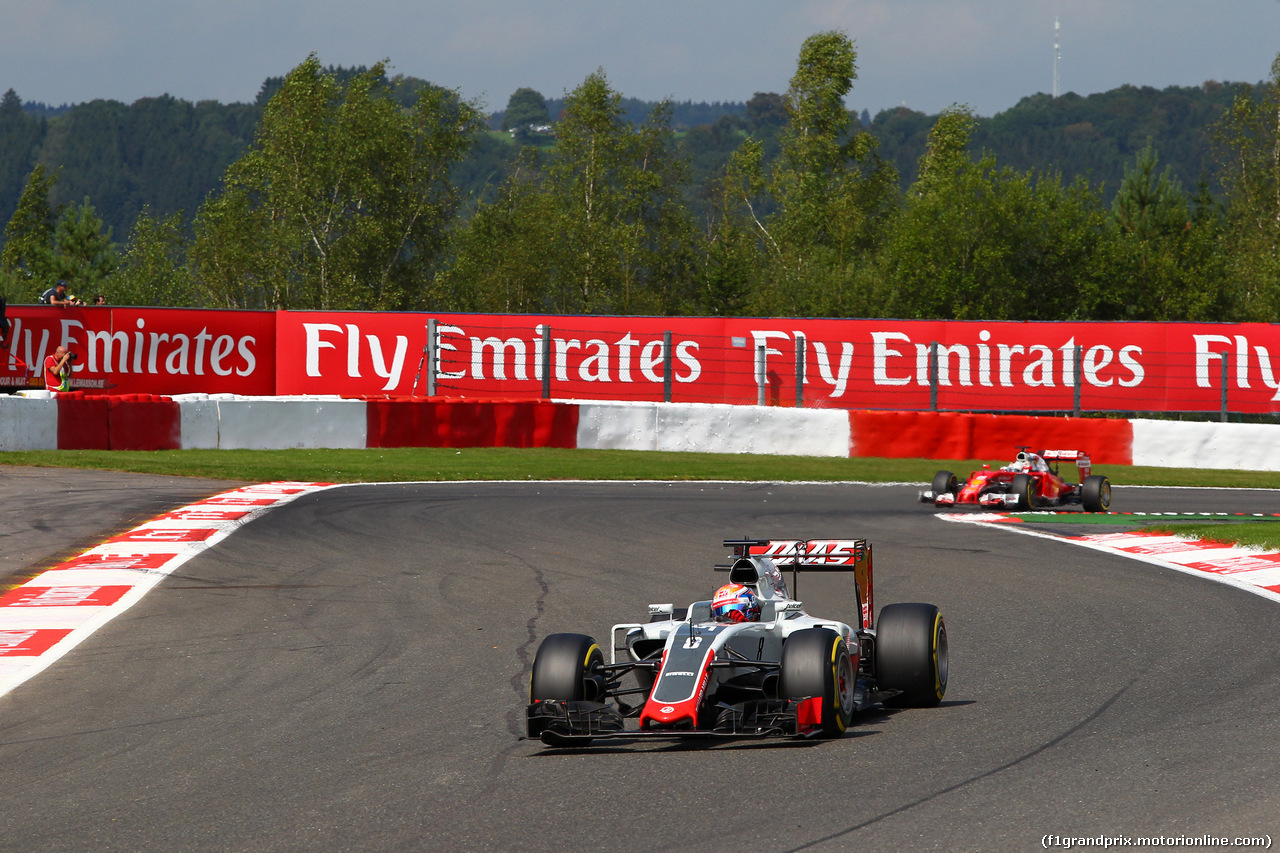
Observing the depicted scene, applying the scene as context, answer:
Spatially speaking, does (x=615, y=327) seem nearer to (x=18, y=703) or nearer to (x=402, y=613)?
(x=402, y=613)

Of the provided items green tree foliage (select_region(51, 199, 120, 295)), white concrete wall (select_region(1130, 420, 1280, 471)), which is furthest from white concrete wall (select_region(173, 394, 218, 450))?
green tree foliage (select_region(51, 199, 120, 295))

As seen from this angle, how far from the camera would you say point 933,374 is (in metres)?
22.4

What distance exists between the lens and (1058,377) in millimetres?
23062

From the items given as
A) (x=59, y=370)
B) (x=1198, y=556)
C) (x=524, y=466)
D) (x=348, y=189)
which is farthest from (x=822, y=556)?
(x=348, y=189)

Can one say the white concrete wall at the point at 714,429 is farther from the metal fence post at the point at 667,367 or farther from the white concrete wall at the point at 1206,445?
the white concrete wall at the point at 1206,445

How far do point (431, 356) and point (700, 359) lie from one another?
14.1 ft

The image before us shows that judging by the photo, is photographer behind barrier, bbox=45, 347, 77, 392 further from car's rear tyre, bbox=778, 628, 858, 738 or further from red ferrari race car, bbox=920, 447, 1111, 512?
car's rear tyre, bbox=778, 628, 858, 738

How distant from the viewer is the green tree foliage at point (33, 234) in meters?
73.3

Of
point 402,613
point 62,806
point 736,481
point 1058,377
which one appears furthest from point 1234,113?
point 62,806

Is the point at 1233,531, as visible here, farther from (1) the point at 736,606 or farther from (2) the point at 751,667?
(2) the point at 751,667

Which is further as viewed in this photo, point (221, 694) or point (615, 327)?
point (615, 327)

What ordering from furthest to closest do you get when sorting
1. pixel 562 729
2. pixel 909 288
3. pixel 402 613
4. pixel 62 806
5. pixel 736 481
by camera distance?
1. pixel 909 288
2. pixel 736 481
3. pixel 402 613
4. pixel 562 729
5. pixel 62 806

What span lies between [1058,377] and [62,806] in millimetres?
20353

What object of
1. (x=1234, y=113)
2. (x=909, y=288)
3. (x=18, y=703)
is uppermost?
(x=1234, y=113)
